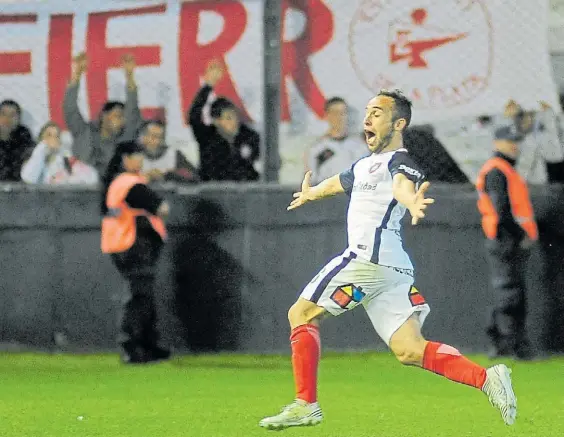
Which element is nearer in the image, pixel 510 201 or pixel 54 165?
pixel 510 201

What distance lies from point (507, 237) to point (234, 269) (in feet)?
7.10

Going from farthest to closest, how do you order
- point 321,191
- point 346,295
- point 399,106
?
1. point 321,191
2. point 399,106
3. point 346,295

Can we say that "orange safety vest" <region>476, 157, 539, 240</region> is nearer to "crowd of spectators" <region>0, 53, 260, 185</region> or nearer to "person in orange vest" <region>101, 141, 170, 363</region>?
"crowd of spectators" <region>0, 53, 260, 185</region>

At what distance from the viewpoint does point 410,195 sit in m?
6.04

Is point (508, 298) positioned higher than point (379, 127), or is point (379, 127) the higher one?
point (379, 127)

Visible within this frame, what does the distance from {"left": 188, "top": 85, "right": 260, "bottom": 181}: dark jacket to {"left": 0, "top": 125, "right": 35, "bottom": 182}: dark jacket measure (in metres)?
1.47

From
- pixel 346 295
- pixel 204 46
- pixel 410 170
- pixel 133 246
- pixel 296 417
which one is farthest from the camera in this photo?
pixel 204 46

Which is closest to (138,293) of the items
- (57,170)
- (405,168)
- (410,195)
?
(57,170)

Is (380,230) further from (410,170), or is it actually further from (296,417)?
Answer: (296,417)

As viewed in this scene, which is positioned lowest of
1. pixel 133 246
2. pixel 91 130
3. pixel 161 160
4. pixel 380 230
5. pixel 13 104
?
pixel 133 246

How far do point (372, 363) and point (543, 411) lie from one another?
2.91 metres

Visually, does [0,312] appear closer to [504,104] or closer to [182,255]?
[182,255]

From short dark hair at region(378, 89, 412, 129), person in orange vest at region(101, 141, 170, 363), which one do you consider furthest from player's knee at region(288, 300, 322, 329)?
person in orange vest at region(101, 141, 170, 363)

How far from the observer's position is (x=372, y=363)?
10516 mm
